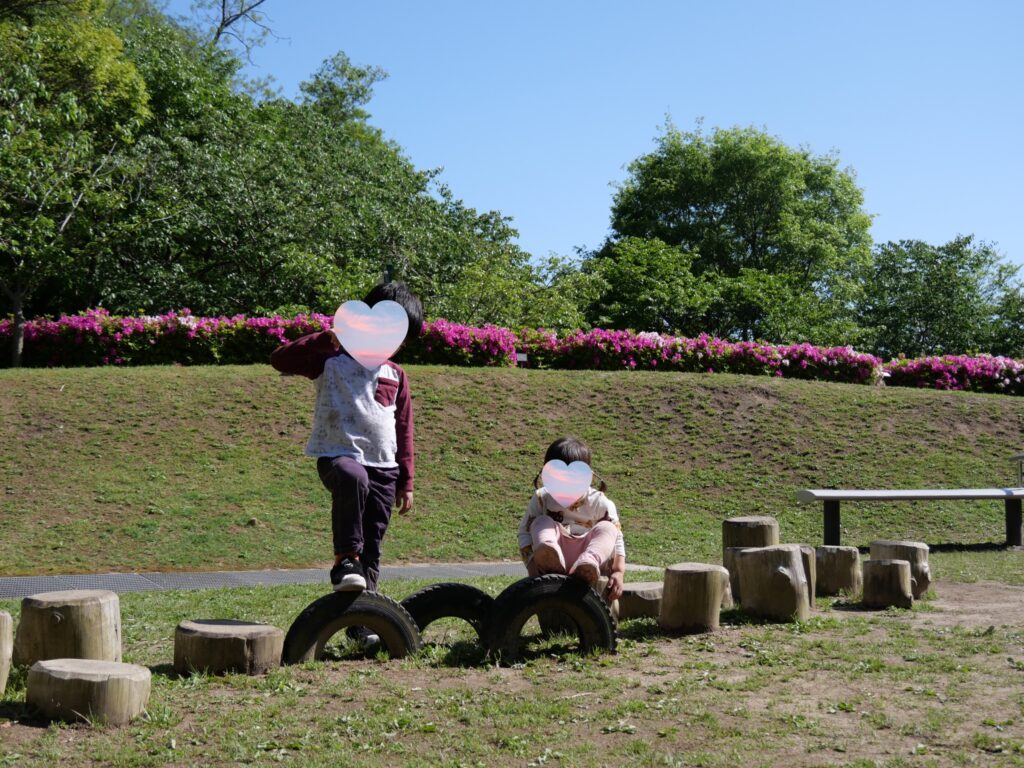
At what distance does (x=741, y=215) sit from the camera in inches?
1583

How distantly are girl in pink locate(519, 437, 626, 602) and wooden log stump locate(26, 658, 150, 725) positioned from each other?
2071 mm

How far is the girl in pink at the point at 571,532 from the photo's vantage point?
5102 mm

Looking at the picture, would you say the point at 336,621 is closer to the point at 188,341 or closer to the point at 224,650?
the point at 224,650

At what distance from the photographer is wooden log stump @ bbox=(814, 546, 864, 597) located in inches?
279

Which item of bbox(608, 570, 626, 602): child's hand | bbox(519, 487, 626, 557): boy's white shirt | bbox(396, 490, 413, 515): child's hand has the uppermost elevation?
bbox(396, 490, 413, 515): child's hand

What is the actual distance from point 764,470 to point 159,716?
37.2ft

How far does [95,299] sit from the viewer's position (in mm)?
20594

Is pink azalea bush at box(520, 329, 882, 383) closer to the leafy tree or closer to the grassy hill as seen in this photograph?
the grassy hill

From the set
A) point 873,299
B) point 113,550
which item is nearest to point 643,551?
point 113,550

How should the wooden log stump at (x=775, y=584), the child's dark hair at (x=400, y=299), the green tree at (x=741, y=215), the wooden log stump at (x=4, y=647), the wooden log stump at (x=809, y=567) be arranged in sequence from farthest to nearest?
the green tree at (x=741, y=215) → the wooden log stump at (x=809, y=567) → the wooden log stump at (x=775, y=584) → the child's dark hair at (x=400, y=299) → the wooden log stump at (x=4, y=647)

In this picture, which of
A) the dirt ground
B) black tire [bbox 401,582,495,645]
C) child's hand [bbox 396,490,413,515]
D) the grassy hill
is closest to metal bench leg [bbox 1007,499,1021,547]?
the grassy hill

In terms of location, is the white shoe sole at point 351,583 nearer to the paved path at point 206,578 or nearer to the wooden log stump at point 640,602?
the wooden log stump at point 640,602

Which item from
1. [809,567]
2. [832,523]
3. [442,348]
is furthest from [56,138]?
[809,567]
